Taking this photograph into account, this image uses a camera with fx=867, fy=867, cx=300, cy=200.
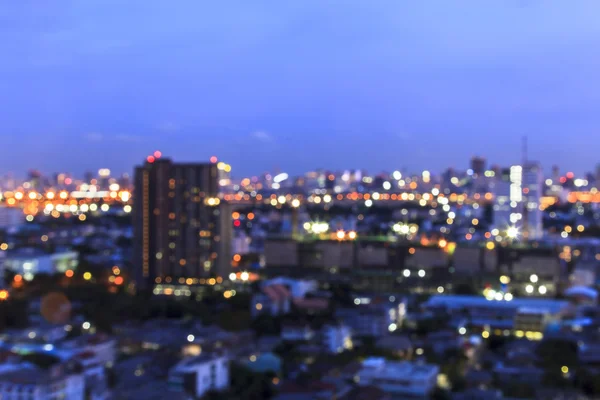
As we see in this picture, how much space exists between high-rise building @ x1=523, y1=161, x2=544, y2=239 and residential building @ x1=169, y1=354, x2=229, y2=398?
12475 millimetres

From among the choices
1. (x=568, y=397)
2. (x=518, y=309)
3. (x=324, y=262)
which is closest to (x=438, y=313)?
(x=518, y=309)

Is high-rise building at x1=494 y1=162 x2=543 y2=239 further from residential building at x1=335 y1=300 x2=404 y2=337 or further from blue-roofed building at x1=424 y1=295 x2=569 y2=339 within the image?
residential building at x1=335 y1=300 x2=404 y2=337

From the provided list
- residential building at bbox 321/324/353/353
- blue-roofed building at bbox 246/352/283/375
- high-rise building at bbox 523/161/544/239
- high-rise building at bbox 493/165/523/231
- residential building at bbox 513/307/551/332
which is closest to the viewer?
blue-roofed building at bbox 246/352/283/375

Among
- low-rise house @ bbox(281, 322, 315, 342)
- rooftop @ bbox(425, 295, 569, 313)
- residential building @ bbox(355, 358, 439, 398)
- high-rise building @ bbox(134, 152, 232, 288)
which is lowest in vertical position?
residential building @ bbox(355, 358, 439, 398)

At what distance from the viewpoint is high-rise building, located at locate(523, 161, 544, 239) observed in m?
17.0

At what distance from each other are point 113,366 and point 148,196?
4.70 m

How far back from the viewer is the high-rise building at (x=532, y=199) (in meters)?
17.0

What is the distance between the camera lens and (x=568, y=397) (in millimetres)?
4352

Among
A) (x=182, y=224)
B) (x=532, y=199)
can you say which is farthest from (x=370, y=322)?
(x=532, y=199)

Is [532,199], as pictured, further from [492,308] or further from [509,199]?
[492,308]

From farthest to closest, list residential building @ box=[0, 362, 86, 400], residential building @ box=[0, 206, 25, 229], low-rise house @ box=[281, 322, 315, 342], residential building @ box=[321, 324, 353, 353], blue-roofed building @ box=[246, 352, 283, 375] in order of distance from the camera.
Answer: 1. residential building @ box=[0, 206, 25, 229]
2. low-rise house @ box=[281, 322, 315, 342]
3. residential building @ box=[321, 324, 353, 353]
4. blue-roofed building @ box=[246, 352, 283, 375]
5. residential building @ box=[0, 362, 86, 400]

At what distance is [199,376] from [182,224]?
5012 millimetres

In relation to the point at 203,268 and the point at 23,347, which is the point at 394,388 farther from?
the point at 203,268

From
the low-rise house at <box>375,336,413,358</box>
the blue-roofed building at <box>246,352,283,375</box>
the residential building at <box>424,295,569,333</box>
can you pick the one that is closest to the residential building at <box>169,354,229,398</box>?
the blue-roofed building at <box>246,352,283,375</box>
